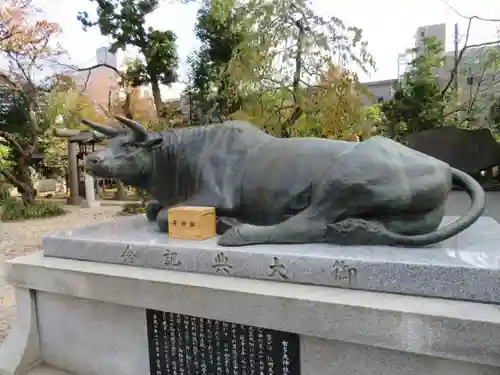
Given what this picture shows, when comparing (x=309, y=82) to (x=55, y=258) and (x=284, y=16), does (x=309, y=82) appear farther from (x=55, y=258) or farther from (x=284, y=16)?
(x=55, y=258)

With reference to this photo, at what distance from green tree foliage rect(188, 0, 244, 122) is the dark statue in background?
699cm

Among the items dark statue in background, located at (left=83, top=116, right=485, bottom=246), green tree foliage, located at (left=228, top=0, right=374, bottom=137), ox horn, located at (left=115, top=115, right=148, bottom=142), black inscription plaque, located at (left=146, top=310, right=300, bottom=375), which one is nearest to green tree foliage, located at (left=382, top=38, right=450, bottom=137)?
green tree foliage, located at (left=228, top=0, right=374, bottom=137)

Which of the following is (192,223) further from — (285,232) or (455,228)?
(455,228)

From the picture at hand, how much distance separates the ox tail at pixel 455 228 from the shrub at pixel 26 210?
40.4 ft

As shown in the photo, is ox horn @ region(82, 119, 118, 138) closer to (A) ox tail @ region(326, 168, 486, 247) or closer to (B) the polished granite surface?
(B) the polished granite surface

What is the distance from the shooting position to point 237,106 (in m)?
9.79

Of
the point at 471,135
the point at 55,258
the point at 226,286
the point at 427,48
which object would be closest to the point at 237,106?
the point at 471,135

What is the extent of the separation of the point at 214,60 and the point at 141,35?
7.34ft

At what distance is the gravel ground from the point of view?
4.51m

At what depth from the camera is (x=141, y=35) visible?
453 inches

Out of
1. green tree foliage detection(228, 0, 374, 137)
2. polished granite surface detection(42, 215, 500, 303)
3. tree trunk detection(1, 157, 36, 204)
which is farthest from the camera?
tree trunk detection(1, 157, 36, 204)

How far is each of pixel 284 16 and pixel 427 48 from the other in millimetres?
5214

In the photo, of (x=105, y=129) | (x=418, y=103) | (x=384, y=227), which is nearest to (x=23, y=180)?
(x=418, y=103)

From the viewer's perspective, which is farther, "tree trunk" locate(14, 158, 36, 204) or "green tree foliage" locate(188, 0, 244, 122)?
"tree trunk" locate(14, 158, 36, 204)
